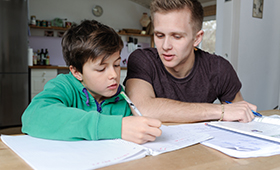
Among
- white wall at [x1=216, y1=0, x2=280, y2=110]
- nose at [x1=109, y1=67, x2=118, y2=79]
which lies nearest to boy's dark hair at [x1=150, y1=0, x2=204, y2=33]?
nose at [x1=109, y1=67, x2=118, y2=79]

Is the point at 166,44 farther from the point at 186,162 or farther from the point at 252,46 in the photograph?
the point at 252,46

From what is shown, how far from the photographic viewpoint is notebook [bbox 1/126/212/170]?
0.52 meters

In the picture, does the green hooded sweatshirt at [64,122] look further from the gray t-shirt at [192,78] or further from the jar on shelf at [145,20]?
the jar on shelf at [145,20]

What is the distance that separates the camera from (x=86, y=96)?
939 mm

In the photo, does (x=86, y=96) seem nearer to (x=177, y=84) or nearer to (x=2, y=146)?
(x=2, y=146)

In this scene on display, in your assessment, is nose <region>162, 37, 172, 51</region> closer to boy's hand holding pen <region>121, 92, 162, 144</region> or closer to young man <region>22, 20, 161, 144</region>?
young man <region>22, 20, 161, 144</region>

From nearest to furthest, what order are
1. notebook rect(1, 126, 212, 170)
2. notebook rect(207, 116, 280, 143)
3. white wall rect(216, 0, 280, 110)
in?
1. notebook rect(1, 126, 212, 170)
2. notebook rect(207, 116, 280, 143)
3. white wall rect(216, 0, 280, 110)

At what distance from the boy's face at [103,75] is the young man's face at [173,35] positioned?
0.40 m

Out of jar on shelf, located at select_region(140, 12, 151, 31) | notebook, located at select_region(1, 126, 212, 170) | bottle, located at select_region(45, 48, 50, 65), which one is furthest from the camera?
jar on shelf, located at select_region(140, 12, 151, 31)

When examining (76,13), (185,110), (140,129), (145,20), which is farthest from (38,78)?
(140,129)

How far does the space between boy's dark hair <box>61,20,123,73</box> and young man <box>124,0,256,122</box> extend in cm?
32

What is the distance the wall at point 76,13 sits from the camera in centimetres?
481

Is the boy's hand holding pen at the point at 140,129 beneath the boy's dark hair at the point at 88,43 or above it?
beneath

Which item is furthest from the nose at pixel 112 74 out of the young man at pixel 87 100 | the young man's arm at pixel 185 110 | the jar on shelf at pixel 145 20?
the jar on shelf at pixel 145 20
